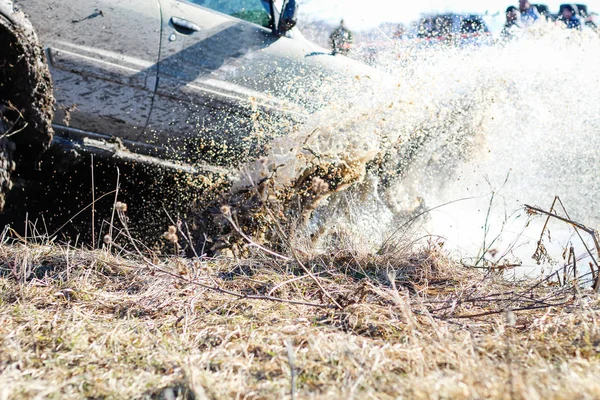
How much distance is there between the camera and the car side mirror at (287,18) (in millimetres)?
3959

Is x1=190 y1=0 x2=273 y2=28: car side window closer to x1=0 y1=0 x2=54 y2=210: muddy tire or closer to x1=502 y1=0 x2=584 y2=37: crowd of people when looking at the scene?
x1=0 y1=0 x2=54 y2=210: muddy tire

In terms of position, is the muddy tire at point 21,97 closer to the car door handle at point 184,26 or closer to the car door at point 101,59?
the car door at point 101,59

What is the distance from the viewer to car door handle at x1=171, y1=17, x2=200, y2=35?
3438 mm

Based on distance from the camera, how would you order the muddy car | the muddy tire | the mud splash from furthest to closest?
the mud splash
the muddy car
the muddy tire

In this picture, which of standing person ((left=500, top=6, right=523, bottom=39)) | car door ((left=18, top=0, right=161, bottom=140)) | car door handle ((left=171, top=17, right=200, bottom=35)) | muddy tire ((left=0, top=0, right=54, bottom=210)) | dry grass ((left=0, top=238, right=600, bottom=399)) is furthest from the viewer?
standing person ((left=500, top=6, right=523, bottom=39))

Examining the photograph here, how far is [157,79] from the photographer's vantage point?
11.1ft

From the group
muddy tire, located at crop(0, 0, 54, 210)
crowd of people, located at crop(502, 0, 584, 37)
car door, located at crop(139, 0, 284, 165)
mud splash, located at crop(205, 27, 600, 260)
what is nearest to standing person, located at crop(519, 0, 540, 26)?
crowd of people, located at crop(502, 0, 584, 37)

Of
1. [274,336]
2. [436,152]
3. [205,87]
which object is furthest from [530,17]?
[274,336]

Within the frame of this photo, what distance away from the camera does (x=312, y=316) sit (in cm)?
196

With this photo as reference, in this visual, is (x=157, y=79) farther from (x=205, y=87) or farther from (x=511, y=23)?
(x=511, y=23)

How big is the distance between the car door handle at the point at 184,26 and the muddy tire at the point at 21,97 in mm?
929

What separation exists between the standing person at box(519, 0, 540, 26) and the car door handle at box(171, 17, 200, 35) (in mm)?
6948

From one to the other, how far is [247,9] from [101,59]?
1.53 metres

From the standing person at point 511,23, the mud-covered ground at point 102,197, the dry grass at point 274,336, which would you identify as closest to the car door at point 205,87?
the mud-covered ground at point 102,197
